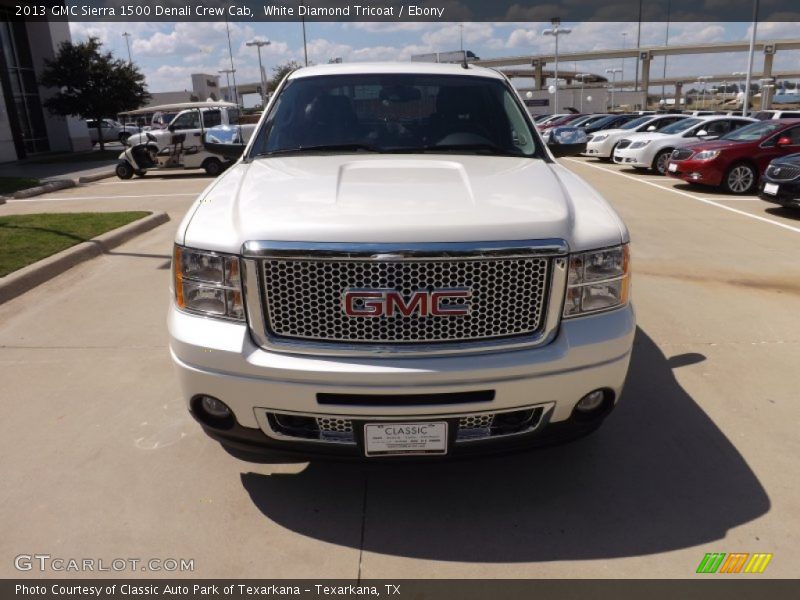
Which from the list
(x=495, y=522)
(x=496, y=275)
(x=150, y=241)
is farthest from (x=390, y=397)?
(x=150, y=241)

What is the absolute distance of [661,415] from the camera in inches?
144

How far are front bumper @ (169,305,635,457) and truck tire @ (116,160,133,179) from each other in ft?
56.1

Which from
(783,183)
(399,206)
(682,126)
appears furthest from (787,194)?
(399,206)

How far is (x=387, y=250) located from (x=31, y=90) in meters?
33.5

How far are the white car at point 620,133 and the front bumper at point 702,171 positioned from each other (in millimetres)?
6242

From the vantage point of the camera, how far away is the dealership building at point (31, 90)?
27.0 metres

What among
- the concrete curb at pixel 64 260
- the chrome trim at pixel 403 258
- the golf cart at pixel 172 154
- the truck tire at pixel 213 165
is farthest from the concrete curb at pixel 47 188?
the chrome trim at pixel 403 258

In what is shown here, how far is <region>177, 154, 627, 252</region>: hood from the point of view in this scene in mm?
2426

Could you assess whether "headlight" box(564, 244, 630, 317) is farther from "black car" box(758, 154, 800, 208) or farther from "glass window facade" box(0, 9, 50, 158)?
"glass window facade" box(0, 9, 50, 158)

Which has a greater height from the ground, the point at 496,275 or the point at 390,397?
the point at 496,275

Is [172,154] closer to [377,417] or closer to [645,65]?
[377,417]

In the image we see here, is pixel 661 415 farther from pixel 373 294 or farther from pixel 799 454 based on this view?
pixel 373 294

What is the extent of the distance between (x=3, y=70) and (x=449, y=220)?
1214 inches

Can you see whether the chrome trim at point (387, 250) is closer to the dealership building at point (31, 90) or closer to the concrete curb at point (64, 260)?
the concrete curb at point (64, 260)
